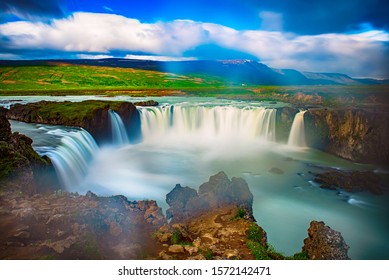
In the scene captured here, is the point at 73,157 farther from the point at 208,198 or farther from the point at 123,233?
the point at 123,233

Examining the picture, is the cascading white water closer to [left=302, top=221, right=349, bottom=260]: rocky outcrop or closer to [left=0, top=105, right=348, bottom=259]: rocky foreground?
[left=0, top=105, right=348, bottom=259]: rocky foreground

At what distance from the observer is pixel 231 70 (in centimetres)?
421

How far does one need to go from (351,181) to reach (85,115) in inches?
284

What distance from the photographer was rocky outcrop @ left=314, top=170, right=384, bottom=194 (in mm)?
6318

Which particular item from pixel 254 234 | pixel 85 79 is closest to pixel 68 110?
pixel 85 79

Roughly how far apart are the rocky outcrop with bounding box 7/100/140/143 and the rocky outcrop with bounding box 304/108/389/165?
5.47 meters

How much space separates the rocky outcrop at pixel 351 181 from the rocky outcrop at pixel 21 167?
18.0 feet

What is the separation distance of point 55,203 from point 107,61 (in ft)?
6.57

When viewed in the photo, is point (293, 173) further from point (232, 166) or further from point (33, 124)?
point (33, 124)

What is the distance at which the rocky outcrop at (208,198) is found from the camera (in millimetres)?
4590

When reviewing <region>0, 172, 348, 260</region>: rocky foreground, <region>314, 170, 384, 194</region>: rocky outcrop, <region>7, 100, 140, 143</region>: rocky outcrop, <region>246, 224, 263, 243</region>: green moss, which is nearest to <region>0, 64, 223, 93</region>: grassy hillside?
<region>0, 172, 348, 260</region>: rocky foreground

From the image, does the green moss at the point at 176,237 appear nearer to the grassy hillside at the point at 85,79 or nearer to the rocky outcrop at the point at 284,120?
the grassy hillside at the point at 85,79
